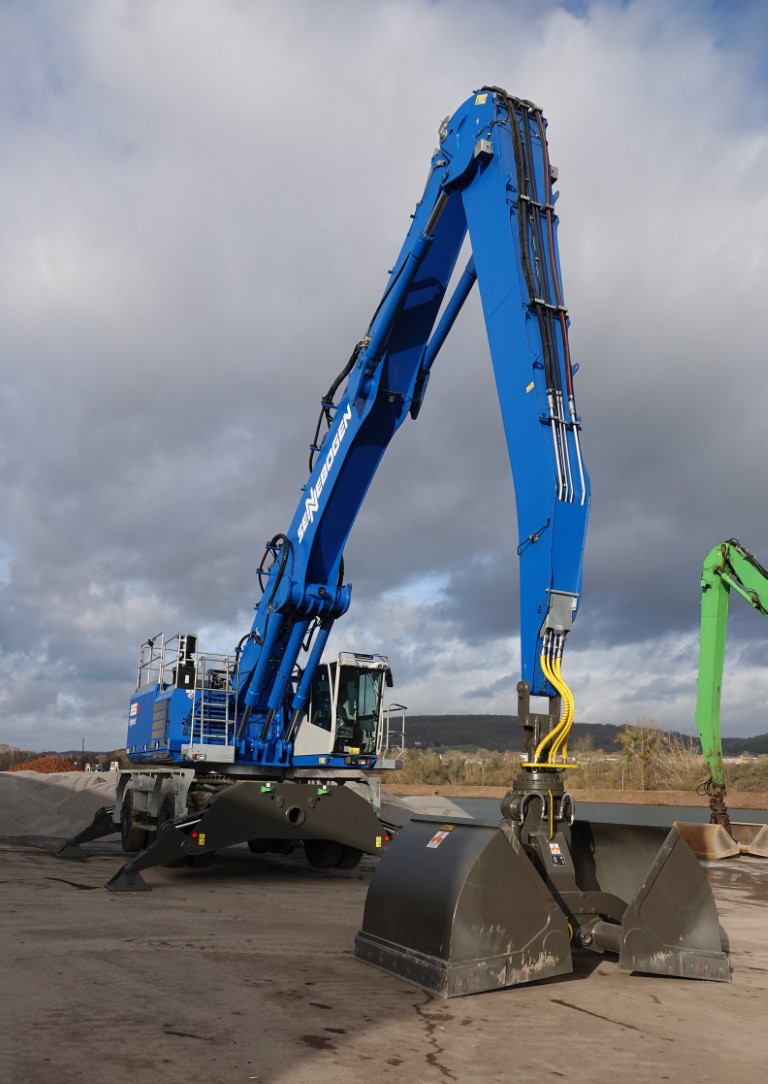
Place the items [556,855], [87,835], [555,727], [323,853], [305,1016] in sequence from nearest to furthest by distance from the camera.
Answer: [305,1016]
[556,855]
[555,727]
[323,853]
[87,835]

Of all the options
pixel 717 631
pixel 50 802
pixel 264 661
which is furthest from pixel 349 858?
pixel 50 802

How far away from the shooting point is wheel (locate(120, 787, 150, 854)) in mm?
14891

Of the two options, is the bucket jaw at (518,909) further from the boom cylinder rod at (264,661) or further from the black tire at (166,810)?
the black tire at (166,810)

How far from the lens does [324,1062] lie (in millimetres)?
4480

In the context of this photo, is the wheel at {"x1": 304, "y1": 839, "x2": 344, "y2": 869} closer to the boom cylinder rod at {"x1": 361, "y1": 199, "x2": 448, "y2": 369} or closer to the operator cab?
the operator cab

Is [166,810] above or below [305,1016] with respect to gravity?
above

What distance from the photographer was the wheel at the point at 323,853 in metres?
13.7

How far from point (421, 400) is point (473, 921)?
26.8 ft

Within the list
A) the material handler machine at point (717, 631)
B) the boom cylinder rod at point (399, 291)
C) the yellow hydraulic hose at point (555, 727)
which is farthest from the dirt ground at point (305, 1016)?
the material handler machine at point (717, 631)

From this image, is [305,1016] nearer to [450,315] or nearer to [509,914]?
[509,914]

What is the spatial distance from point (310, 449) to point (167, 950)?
8.04m

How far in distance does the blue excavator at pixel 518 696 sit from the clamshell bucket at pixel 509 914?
15mm

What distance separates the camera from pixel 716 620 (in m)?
20.1

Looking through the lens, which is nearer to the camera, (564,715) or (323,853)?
(564,715)
